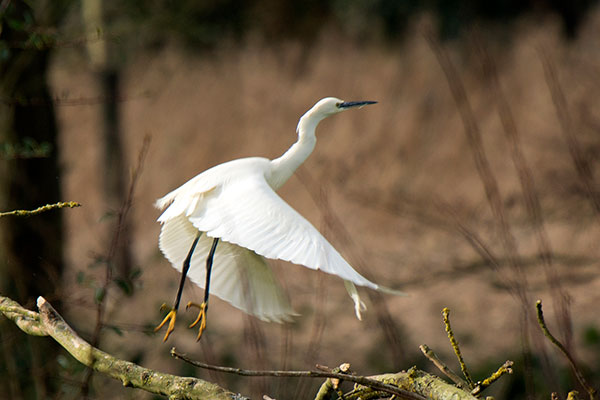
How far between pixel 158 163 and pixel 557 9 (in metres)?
5.48

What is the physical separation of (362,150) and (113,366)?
794cm

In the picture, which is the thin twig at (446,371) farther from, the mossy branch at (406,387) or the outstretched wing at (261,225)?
the outstretched wing at (261,225)

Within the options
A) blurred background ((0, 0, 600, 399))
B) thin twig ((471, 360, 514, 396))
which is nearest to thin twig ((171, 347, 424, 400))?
thin twig ((471, 360, 514, 396))

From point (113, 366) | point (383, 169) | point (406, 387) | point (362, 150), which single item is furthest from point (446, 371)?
point (362, 150)

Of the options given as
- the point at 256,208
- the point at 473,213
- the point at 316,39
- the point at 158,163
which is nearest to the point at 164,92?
the point at 158,163

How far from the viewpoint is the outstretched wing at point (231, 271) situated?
2.29 m

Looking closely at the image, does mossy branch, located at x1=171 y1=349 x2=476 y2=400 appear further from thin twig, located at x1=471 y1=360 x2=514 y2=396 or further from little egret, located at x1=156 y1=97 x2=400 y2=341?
little egret, located at x1=156 y1=97 x2=400 y2=341

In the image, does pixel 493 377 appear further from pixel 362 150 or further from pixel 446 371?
pixel 362 150

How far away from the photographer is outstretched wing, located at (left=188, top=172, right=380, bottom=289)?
1740mm

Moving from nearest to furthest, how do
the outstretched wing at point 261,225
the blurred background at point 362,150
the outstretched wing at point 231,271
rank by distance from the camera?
the outstretched wing at point 261,225 < the outstretched wing at point 231,271 < the blurred background at point 362,150

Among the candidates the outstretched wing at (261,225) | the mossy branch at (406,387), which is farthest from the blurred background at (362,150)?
the mossy branch at (406,387)

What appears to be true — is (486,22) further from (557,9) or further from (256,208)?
(256,208)

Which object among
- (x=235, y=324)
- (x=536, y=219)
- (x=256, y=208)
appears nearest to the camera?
(x=536, y=219)

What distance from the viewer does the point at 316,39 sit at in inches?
388
